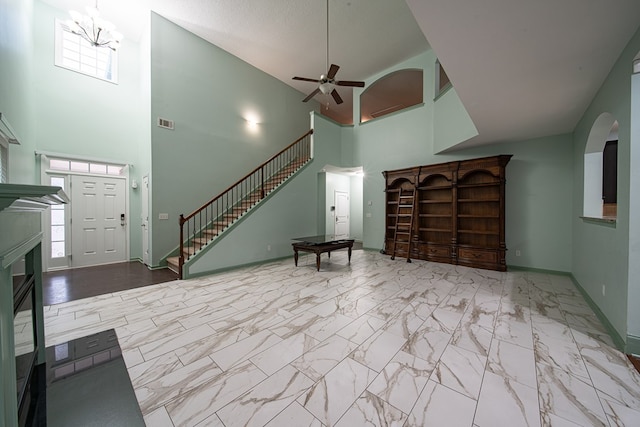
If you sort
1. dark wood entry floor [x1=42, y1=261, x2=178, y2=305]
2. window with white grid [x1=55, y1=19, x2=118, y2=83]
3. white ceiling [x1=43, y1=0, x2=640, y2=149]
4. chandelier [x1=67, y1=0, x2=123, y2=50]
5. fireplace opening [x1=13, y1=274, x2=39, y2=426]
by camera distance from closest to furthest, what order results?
fireplace opening [x1=13, y1=274, x2=39, y2=426]
white ceiling [x1=43, y1=0, x2=640, y2=149]
dark wood entry floor [x1=42, y1=261, x2=178, y2=305]
chandelier [x1=67, y1=0, x2=123, y2=50]
window with white grid [x1=55, y1=19, x2=118, y2=83]

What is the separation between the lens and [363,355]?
2010 millimetres

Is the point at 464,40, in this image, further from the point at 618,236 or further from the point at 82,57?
the point at 82,57

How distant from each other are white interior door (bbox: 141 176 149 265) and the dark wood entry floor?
0.84ft

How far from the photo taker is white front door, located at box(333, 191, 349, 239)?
829 cm

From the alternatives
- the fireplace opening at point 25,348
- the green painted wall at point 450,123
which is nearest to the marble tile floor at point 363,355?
the fireplace opening at point 25,348

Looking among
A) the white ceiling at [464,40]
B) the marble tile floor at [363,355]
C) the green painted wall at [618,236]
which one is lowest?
the marble tile floor at [363,355]

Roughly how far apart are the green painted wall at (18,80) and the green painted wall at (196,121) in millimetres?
1738

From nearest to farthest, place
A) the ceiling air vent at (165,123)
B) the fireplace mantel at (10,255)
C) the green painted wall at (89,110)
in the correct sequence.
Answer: the fireplace mantel at (10,255) → the green painted wall at (89,110) → the ceiling air vent at (165,123)

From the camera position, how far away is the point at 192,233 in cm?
551

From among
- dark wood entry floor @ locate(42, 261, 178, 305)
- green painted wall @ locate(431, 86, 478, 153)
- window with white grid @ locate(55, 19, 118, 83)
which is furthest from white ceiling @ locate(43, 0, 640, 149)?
dark wood entry floor @ locate(42, 261, 178, 305)

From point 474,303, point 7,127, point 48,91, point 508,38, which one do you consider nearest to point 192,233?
point 7,127

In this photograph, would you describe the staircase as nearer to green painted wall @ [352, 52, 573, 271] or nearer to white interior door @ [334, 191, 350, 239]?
white interior door @ [334, 191, 350, 239]

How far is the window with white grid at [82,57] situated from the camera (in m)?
4.87

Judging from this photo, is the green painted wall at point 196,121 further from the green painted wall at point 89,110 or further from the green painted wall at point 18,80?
the green painted wall at point 18,80
